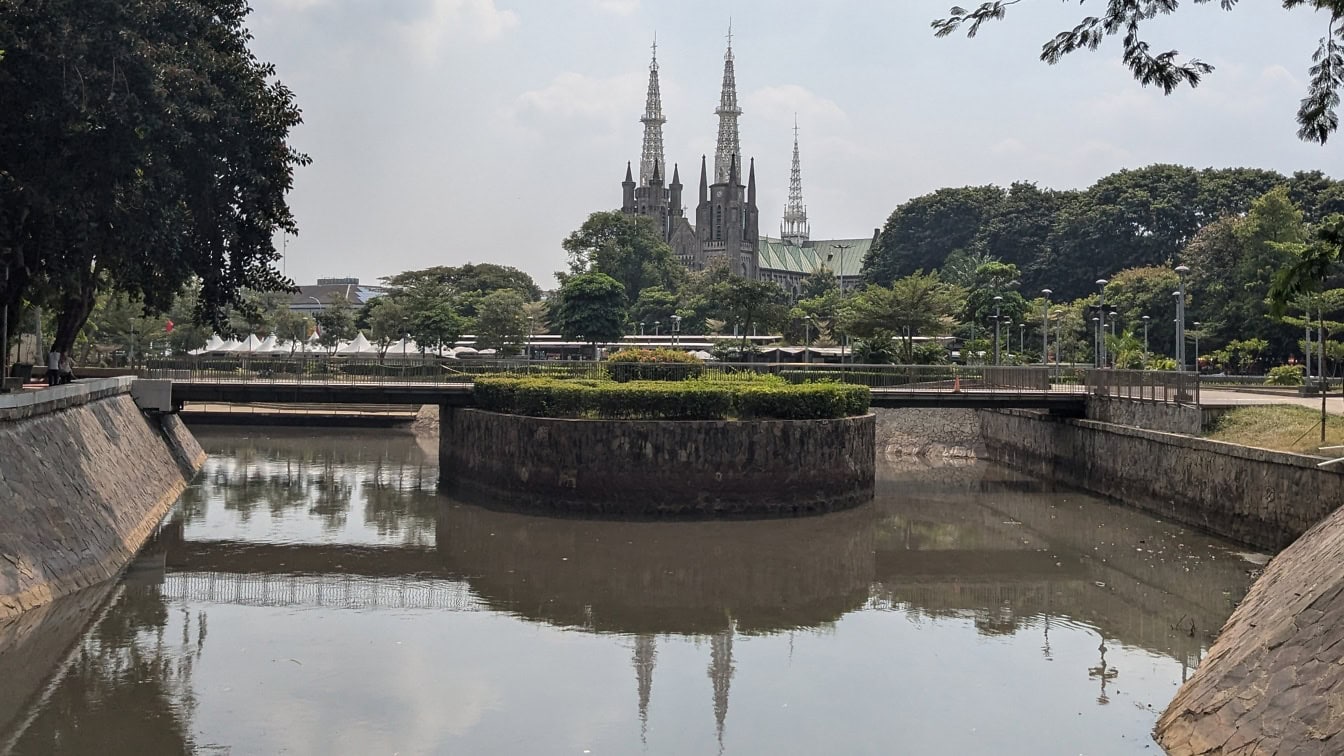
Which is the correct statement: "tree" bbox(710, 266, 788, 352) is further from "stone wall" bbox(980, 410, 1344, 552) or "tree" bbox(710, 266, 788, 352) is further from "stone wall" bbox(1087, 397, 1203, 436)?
"stone wall" bbox(1087, 397, 1203, 436)

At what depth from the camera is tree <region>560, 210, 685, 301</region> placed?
11144cm

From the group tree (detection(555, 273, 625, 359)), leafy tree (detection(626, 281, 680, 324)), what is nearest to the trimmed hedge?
tree (detection(555, 273, 625, 359))

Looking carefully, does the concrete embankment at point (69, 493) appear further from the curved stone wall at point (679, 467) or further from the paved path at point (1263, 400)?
the paved path at point (1263, 400)

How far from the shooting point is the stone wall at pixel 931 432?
155 ft

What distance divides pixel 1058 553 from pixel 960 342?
51126 mm

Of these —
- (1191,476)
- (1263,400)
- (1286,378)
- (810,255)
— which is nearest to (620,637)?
(1191,476)

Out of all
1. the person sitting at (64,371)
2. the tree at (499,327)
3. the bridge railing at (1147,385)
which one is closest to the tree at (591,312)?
the tree at (499,327)

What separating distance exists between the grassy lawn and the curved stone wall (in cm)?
953

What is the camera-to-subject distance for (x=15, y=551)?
1827 cm

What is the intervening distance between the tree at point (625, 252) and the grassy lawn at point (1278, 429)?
82030 mm

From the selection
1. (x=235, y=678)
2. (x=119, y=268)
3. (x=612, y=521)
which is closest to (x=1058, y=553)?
(x=612, y=521)

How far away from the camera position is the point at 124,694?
14984 millimetres

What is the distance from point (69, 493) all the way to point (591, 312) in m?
59.9

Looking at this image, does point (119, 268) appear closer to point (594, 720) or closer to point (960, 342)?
point (594, 720)
